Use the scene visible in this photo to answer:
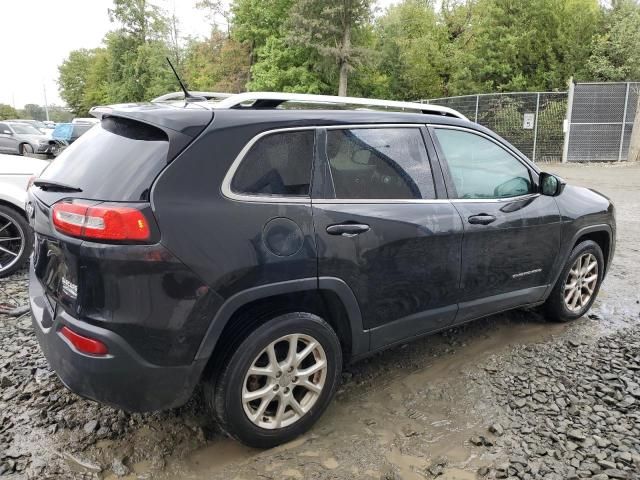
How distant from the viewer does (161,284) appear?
7.26 feet

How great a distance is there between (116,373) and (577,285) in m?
3.66

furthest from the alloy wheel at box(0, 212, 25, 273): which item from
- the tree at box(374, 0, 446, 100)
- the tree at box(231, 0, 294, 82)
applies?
the tree at box(231, 0, 294, 82)

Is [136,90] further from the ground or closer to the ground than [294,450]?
further from the ground

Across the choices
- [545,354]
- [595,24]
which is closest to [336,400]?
[545,354]

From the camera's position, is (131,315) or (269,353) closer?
(131,315)

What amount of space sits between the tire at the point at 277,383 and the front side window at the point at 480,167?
138cm

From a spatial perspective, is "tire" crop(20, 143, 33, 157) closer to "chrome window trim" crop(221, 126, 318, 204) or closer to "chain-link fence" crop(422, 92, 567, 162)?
"chain-link fence" crop(422, 92, 567, 162)

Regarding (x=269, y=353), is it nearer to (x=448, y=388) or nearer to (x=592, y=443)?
(x=448, y=388)

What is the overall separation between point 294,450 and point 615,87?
59.5ft

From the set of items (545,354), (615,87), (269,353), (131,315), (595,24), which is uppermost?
(595,24)

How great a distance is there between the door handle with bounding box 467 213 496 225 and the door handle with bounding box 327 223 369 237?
2.91 feet

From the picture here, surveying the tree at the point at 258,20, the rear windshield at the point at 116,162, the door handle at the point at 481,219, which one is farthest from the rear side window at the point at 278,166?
the tree at the point at 258,20

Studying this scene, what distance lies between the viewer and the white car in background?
16.8ft

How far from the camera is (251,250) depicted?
2.39m
